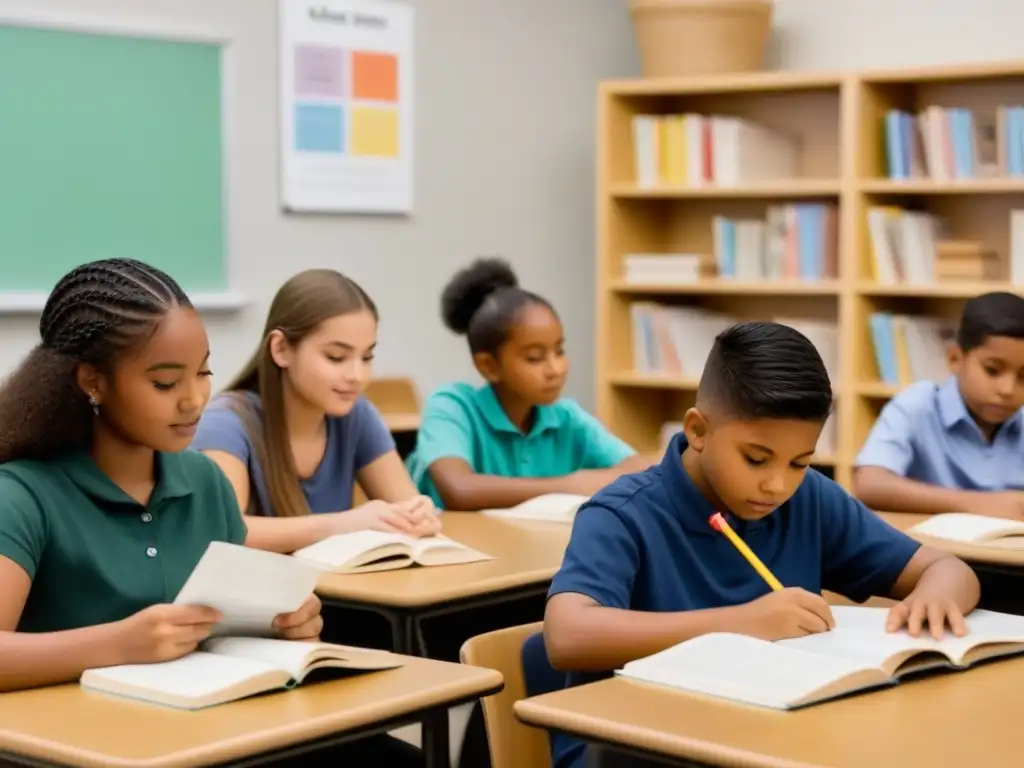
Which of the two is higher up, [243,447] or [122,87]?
[122,87]

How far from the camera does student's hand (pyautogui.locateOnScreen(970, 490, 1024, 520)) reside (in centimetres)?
309

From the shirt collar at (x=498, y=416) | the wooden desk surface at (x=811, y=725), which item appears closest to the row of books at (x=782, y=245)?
the shirt collar at (x=498, y=416)

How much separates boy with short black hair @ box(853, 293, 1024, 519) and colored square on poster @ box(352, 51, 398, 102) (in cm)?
240

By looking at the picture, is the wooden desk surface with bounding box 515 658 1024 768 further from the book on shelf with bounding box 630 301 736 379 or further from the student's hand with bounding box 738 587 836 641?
the book on shelf with bounding box 630 301 736 379

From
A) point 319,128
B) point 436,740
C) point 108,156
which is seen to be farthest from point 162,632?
point 319,128

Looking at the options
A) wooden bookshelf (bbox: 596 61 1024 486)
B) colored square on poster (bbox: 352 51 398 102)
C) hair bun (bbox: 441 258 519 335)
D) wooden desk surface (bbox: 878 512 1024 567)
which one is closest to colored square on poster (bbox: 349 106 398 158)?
colored square on poster (bbox: 352 51 398 102)

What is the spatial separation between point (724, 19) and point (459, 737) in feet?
12.4

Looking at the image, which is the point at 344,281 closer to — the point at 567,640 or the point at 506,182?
the point at 567,640

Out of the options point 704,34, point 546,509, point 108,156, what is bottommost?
point 546,509

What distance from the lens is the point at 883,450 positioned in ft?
11.2

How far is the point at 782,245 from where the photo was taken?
541cm

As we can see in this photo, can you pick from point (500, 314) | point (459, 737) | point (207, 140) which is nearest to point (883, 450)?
point (500, 314)

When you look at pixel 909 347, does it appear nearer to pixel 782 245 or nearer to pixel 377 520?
pixel 782 245

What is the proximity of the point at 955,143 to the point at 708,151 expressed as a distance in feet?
2.86
